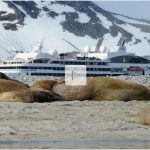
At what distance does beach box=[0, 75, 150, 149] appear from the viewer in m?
7.39

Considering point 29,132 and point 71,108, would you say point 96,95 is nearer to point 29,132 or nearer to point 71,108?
point 71,108

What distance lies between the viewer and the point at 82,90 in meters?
14.4

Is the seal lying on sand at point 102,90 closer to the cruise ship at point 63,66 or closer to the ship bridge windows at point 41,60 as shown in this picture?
the cruise ship at point 63,66

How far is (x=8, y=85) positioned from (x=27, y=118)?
361cm

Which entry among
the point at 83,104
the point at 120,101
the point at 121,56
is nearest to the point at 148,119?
the point at 83,104

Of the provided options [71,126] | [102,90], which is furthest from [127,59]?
[71,126]

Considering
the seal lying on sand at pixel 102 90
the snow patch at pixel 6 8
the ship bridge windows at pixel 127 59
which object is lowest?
the seal lying on sand at pixel 102 90

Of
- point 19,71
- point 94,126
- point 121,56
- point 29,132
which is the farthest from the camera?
point 121,56

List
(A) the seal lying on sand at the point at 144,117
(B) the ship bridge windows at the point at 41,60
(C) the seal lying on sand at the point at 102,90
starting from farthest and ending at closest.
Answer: (B) the ship bridge windows at the point at 41,60
(C) the seal lying on sand at the point at 102,90
(A) the seal lying on sand at the point at 144,117

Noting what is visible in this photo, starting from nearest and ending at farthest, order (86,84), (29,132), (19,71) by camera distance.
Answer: (29,132), (86,84), (19,71)

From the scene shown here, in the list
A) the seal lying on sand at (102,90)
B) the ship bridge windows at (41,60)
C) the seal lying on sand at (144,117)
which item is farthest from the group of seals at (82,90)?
the ship bridge windows at (41,60)

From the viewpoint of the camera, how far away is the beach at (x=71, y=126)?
7395 mm

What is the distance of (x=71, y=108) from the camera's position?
477 inches

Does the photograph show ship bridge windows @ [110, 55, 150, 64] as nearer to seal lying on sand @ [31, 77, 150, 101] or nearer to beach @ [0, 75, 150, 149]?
seal lying on sand @ [31, 77, 150, 101]
